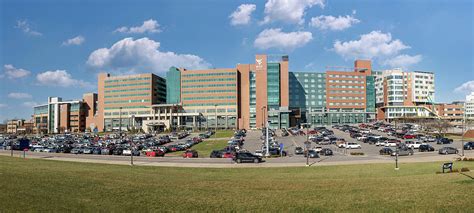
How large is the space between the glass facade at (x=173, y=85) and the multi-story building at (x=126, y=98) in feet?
25.2

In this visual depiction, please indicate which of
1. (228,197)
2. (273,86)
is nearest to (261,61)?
(273,86)

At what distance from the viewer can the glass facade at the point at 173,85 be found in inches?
7057

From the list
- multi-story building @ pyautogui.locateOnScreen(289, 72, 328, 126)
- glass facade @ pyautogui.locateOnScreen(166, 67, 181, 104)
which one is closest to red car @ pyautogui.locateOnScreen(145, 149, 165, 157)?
glass facade @ pyautogui.locateOnScreen(166, 67, 181, 104)

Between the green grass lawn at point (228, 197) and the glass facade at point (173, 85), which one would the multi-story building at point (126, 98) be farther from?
the green grass lawn at point (228, 197)

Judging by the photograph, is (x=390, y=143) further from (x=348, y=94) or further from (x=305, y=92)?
(x=348, y=94)

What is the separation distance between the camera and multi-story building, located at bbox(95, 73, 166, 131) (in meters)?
180

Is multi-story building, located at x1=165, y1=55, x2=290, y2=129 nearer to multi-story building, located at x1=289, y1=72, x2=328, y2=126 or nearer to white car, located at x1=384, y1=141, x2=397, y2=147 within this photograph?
multi-story building, located at x1=289, y1=72, x2=328, y2=126

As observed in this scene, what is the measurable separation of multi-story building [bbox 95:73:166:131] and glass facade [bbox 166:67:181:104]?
25.2 feet

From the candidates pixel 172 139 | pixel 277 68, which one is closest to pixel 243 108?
pixel 277 68

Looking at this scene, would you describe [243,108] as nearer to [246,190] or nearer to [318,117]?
[318,117]

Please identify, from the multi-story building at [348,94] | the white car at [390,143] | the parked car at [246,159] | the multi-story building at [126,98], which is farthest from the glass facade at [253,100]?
the parked car at [246,159]

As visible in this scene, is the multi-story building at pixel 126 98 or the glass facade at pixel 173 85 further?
Answer: the multi-story building at pixel 126 98

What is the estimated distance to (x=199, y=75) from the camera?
174m

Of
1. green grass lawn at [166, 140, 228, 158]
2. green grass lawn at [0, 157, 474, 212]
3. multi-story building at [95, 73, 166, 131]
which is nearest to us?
green grass lawn at [0, 157, 474, 212]
